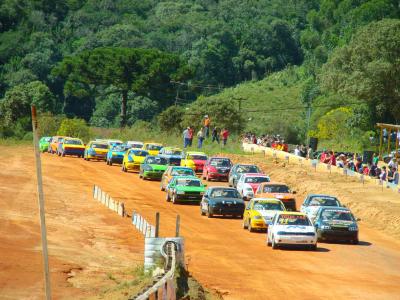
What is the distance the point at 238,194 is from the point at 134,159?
1854cm

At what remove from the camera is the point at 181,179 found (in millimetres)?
46531

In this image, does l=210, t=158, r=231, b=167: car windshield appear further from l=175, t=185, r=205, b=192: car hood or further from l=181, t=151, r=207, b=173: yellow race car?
l=175, t=185, r=205, b=192: car hood

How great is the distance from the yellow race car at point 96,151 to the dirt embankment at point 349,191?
345 inches

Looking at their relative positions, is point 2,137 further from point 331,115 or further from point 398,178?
point 398,178

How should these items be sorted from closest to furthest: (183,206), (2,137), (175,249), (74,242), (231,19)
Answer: (175,249) → (74,242) → (183,206) → (2,137) → (231,19)

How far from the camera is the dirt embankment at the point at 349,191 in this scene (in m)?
43.6

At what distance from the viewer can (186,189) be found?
46250 mm

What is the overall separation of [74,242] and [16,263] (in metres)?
5.56

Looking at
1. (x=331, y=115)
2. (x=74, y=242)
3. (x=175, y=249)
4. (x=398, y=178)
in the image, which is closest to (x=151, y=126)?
(x=331, y=115)

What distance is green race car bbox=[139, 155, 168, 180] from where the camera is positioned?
2224 inches

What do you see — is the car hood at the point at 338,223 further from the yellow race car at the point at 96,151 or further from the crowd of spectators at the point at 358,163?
the yellow race car at the point at 96,151

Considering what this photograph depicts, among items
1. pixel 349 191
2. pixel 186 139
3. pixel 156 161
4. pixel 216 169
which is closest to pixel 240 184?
pixel 349 191

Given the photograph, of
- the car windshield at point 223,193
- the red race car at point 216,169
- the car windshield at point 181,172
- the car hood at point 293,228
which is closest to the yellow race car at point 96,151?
the red race car at point 216,169

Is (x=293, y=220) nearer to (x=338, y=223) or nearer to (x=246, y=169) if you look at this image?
(x=338, y=223)
